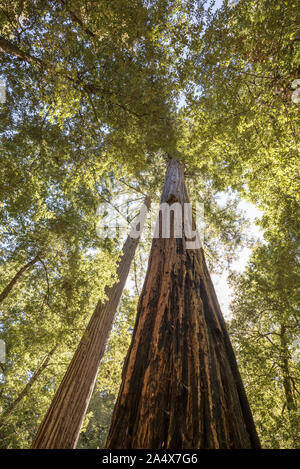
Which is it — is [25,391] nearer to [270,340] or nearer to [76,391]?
[76,391]

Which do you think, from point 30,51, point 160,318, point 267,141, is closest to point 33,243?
point 30,51

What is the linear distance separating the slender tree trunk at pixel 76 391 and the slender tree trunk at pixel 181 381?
322cm

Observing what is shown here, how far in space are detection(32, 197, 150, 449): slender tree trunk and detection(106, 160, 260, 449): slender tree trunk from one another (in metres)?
3.22

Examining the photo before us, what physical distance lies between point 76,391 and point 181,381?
142 inches

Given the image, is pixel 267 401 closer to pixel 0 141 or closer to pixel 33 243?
pixel 33 243

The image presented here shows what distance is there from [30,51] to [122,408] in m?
5.58

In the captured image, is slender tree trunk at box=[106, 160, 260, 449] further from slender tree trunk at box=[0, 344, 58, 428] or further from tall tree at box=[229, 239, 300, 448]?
slender tree trunk at box=[0, 344, 58, 428]

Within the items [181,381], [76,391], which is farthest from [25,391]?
[181,381]

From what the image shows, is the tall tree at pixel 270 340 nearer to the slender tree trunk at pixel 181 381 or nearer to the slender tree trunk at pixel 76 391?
the slender tree trunk at pixel 76 391

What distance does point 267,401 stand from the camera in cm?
469

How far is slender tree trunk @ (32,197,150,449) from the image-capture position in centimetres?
333

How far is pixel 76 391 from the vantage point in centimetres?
378

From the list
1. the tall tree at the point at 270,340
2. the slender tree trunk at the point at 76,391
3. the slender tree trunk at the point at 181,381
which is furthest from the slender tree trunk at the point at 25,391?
the slender tree trunk at the point at 181,381

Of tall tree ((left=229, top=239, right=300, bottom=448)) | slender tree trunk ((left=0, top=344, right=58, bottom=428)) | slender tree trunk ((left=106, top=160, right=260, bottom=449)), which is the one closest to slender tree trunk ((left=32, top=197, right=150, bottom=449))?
slender tree trunk ((left=106, top=160, right=260, bottom=449))
